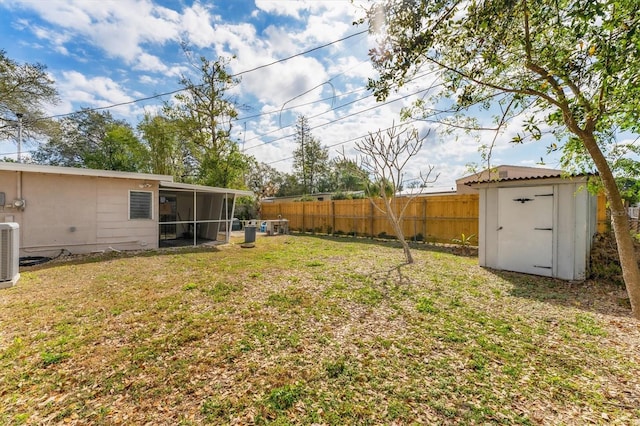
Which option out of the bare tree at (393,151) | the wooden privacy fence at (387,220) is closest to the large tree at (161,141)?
the wooden privacy fence at (387,220)

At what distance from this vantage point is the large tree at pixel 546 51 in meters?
2.34

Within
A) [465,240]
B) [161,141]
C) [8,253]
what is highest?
[161,141]

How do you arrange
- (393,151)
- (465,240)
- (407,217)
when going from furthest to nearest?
(407,217)
(465,240)
(393,151)

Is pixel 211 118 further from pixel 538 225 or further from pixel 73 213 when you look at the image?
pixel 538 225

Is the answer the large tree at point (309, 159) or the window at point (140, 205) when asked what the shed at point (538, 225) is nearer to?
the window at point (140, 205)

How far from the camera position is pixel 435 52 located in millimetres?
3049

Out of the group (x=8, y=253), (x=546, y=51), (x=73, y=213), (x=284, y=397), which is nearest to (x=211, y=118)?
(x=73, y=213)

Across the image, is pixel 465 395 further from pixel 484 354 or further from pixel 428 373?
pixel 484 354

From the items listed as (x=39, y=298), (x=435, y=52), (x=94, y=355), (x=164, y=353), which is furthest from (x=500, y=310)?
(x=39, y=298)

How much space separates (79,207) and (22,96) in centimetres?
1079

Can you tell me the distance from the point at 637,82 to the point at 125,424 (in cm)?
488

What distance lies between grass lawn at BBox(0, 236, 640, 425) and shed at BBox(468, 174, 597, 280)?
27.5 inches

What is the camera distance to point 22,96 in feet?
43.8

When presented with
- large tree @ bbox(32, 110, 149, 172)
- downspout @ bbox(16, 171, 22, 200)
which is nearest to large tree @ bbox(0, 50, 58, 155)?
large tree @ bbox(32, 110, 149, 172)
